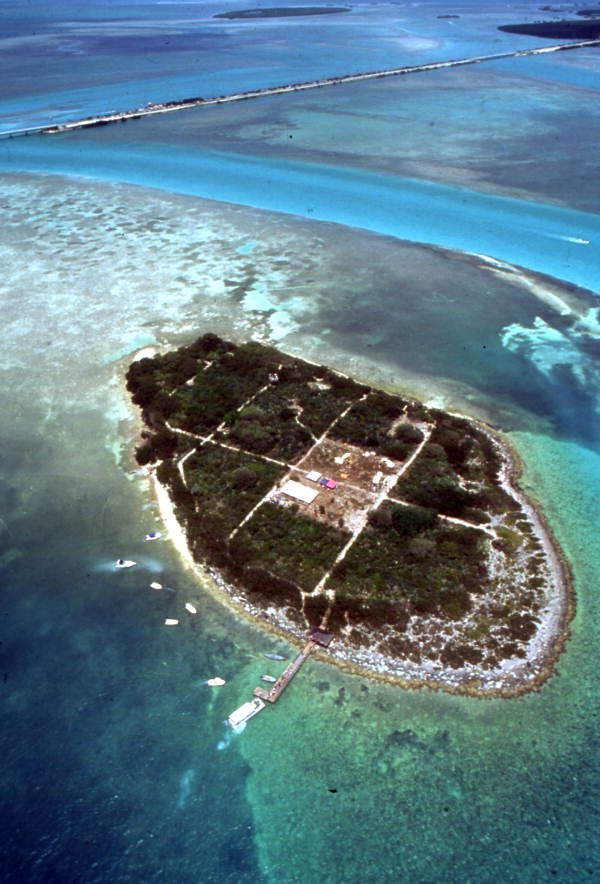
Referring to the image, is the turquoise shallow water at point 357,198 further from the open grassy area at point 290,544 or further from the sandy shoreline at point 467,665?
the open grassy area at point 290,544

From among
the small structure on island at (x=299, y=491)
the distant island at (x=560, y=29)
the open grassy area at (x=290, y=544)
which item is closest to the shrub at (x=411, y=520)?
the open grassy area at (x=290, y=544)

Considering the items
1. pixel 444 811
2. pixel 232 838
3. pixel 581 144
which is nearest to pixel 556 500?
pixel 444 811

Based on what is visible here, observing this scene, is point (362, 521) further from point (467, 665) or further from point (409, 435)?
point (467, 665)

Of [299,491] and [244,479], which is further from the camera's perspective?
[244,479]

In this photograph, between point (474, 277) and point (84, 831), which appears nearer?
point (84, 831)

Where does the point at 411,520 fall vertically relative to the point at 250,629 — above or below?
above

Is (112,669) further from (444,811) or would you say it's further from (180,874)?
(444,811)

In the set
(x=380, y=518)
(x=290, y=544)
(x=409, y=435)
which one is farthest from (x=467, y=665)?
(x=409, y=435)
